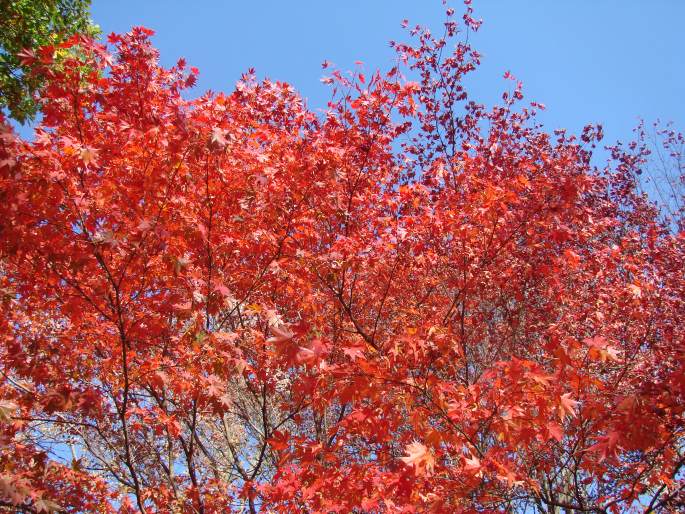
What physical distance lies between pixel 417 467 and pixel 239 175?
4.06 metres

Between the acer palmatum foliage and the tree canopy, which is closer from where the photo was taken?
the acer palmatum foliage

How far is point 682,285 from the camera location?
8586mm

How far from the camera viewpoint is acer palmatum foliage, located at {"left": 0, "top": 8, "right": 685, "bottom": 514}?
4.25 m

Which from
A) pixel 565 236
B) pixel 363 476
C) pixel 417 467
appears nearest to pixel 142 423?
pixel 363 476

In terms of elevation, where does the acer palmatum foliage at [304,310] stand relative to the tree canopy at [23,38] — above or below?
below

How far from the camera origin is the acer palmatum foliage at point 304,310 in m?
4.25

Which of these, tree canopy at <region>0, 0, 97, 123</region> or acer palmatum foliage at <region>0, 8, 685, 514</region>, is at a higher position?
tree canopy at <region>0, 0, 97, 123</region>

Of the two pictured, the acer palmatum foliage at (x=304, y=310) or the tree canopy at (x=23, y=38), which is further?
the tree canopy at (x=23, y=38)

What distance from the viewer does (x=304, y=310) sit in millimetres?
6910

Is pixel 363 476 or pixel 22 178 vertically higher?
pixel 22 178

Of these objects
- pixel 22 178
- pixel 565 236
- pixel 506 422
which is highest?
pixel 565 236

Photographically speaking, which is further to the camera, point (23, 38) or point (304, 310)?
point (23, 38)

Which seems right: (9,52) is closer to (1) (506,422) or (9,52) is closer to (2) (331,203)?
(2) (331,203)

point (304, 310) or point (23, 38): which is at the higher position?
point (23, 38)
